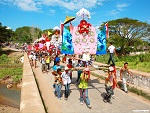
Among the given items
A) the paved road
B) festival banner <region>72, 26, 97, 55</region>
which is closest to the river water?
the paved road

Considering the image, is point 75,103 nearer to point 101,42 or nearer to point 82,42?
point 82,42

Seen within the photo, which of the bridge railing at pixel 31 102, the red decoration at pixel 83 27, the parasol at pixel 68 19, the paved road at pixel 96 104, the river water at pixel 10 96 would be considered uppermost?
the parasol at pixel 68 19

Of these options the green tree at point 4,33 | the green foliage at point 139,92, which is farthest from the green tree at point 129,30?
the green foliage at point 139,92

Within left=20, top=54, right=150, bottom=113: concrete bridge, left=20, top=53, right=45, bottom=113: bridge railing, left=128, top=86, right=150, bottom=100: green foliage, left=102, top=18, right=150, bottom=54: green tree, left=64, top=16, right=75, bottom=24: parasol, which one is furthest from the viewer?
left=102, top=18, right=150, bottom=54: green tree

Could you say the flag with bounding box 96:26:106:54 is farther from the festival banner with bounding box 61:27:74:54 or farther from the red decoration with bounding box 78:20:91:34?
the festival banner with bounding box 61:27:74:54

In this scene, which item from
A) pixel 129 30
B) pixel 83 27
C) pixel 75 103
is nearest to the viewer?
pixel 75 103

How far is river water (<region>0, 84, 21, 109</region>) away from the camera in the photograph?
15.4 meters

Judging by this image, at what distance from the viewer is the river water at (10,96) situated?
15382mm

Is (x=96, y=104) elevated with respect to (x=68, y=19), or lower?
lower

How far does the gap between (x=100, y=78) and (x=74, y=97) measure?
240 inches

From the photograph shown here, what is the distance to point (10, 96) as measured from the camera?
17266 millimetres

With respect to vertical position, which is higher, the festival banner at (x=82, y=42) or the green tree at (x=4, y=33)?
the green tree at (x=4, y=33)

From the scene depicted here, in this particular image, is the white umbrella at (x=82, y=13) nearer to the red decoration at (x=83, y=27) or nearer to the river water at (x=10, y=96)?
the red decoration at (x=83, y=27)

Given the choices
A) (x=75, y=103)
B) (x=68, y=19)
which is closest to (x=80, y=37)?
(x=68, y=19)
